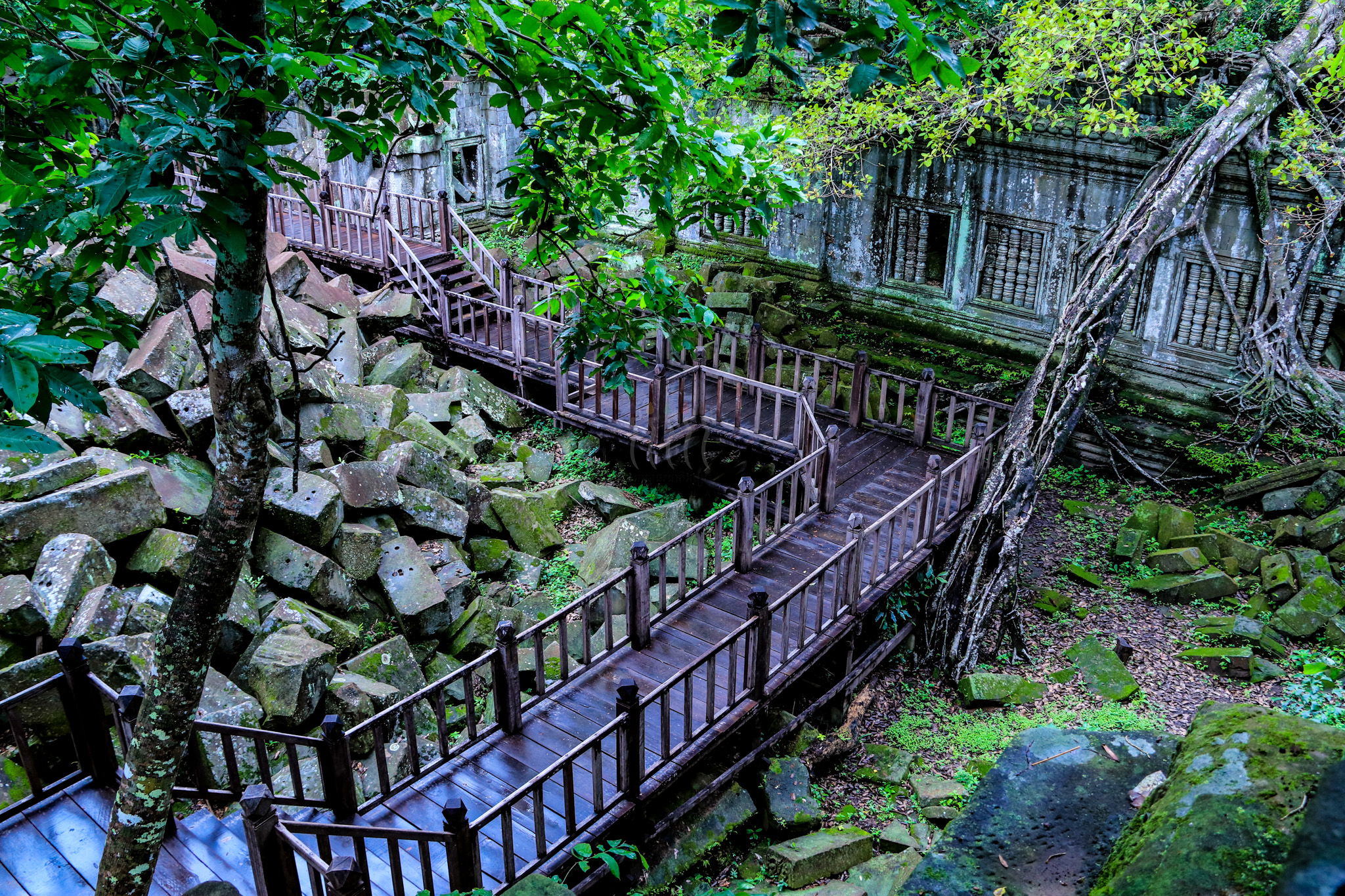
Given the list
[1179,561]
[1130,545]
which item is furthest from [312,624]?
[1179,561]

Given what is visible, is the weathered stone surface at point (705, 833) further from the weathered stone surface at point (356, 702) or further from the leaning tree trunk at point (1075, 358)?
the leaning tree trunk at point (1075, 358)

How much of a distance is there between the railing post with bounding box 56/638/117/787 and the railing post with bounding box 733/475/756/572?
5.59 meters

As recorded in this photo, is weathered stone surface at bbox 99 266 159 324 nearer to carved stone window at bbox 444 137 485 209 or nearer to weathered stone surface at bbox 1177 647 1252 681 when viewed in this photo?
carved stone window at bbox 444 137 485 209

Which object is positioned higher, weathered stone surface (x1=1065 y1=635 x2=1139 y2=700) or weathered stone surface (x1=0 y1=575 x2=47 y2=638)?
weathered stone surface (x1=0 y1=575 x2=47 y2=638)

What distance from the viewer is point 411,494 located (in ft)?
36.3

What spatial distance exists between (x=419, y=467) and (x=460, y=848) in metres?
6.29

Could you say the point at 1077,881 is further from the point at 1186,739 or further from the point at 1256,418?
the point at 1256,418

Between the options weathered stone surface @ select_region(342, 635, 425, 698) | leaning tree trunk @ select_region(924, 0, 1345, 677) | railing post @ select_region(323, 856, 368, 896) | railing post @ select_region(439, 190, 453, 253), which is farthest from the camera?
railing post @ select_region(439, 190, 453, 253)

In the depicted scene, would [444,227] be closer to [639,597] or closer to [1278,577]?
[639,597]

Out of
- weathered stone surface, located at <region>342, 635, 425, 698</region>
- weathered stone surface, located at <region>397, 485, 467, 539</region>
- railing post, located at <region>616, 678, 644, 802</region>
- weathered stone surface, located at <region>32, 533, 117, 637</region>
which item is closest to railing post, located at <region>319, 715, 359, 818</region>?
railing post, located at <region>616, 678, 644, 802</region>

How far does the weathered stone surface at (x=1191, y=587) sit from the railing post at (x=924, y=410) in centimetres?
307

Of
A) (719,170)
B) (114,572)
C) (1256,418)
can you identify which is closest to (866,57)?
(719,170)

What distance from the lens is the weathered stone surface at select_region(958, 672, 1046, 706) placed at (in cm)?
951

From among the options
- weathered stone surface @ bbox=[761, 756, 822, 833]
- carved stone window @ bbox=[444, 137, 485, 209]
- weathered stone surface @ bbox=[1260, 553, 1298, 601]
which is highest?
carved stone window @ bbox=[444, 137, 485, 209]
